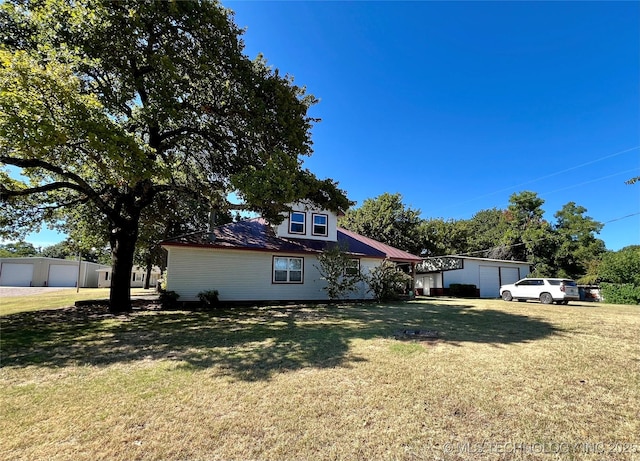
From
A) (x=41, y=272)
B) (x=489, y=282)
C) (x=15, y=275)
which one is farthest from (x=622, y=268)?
(x=15, y=275)

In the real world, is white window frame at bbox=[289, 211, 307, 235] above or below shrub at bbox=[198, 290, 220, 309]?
above

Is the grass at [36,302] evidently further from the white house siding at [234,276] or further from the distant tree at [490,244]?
the distant tree at [490,244]

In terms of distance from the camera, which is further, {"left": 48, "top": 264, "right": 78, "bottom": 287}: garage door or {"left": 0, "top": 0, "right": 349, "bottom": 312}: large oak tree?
{"left": 48, "top": 264, "right": 78, "bottom": 287}: garage door

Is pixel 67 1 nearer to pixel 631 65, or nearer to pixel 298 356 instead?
pixel 298 356

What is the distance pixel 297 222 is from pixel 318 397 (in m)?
14.3

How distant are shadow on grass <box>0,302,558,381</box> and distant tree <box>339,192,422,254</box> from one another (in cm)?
1993

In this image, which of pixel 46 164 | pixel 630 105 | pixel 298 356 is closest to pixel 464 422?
pixel 298 356

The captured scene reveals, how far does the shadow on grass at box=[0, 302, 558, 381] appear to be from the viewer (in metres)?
5.47

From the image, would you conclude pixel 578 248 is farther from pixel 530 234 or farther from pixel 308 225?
pixel 308 225

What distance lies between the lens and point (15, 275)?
35.9m

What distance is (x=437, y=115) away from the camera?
712 inches

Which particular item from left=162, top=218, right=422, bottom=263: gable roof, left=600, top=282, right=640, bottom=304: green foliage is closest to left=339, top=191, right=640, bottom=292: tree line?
left=600, top=282, right=640, bottom=304: green foliage

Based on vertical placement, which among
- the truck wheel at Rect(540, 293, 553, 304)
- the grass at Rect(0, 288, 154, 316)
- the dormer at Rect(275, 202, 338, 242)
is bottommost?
the grass at Rect(0, 288, 154, 316)

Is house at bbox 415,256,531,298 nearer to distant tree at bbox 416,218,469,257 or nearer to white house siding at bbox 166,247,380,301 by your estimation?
distant tree at bbox 416,218,469,257
